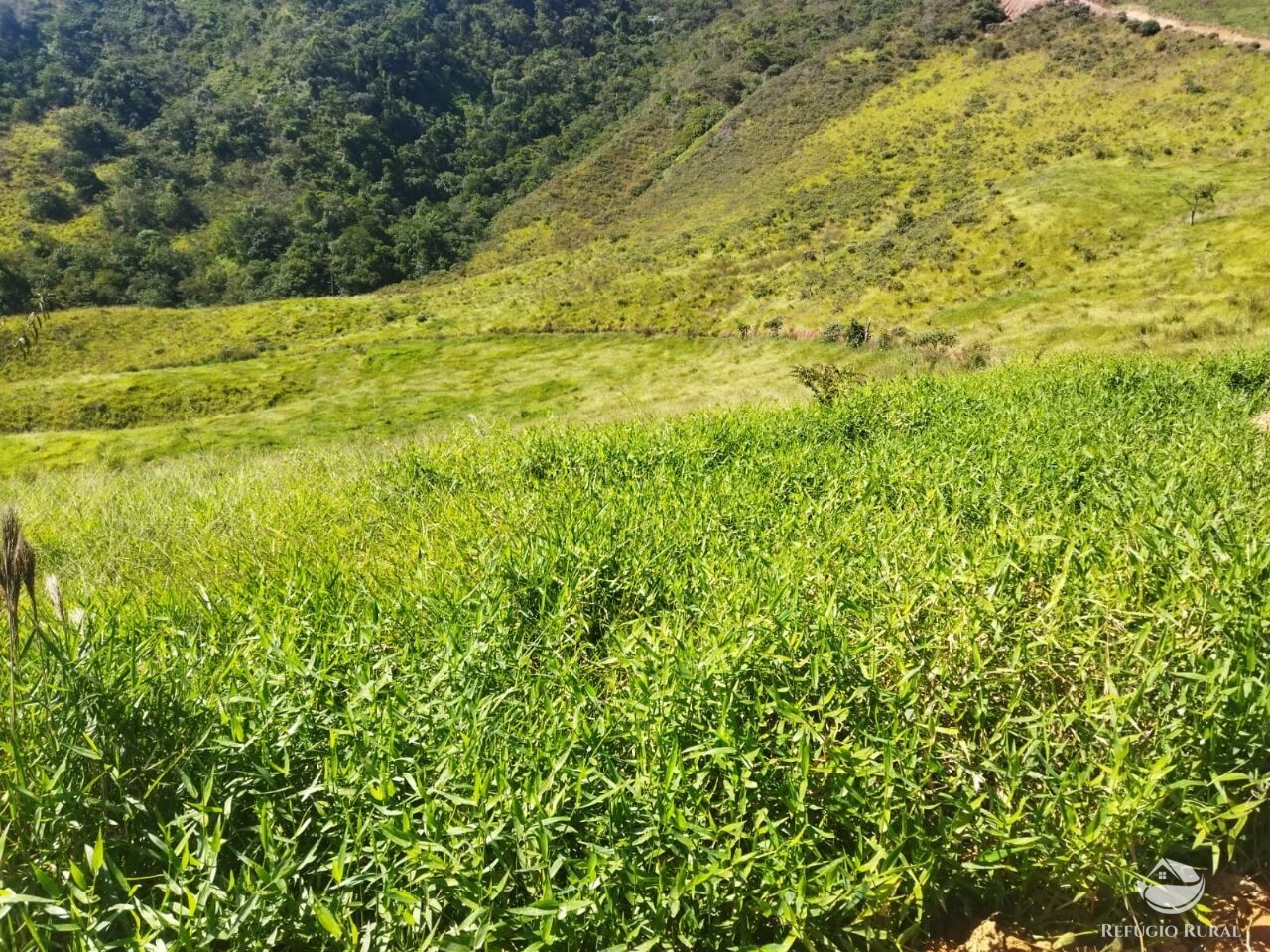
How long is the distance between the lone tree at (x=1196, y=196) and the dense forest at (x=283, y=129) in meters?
67.5

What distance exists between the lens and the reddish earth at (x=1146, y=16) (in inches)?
2382

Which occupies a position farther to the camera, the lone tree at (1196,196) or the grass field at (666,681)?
the lone tree at (1196,196)

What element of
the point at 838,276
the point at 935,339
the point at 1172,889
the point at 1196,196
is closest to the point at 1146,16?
the point at 1196,196

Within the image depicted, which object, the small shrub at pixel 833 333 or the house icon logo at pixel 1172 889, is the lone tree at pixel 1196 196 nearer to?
the small shrub at pixel 833 333

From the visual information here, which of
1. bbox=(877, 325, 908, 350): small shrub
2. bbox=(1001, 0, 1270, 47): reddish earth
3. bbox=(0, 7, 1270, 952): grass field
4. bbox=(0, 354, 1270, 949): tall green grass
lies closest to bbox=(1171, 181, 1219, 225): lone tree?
bbox=(877, 325, 908, 350): small shrub

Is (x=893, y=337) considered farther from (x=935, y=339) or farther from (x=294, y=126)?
(x=294, y=126)

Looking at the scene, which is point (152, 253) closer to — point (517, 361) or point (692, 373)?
point (517, 361)

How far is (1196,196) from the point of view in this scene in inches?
1500

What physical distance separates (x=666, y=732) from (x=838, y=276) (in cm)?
4712

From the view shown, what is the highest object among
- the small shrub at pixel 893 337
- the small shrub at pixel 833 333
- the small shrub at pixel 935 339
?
the small shrub at pixel 935 339

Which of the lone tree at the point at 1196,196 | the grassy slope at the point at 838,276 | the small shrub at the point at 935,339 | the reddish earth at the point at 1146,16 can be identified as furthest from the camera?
the reddish earth at the point at 1146,16

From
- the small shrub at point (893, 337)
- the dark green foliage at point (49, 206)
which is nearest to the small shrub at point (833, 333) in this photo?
the small shrub at point (893, 337)

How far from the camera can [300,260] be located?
107625 millimetres

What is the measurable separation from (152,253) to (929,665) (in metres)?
135
